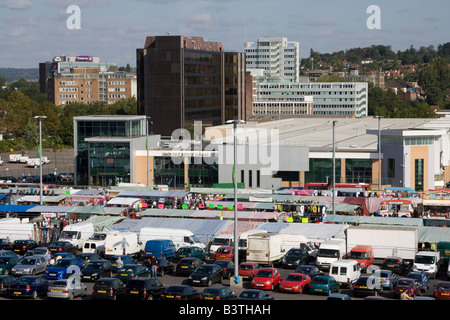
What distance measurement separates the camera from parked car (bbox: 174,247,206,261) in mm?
38469

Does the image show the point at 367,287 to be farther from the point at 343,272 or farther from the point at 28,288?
the point at 28,288

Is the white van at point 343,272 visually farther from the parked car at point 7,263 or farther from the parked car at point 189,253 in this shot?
the parked car at point 7,263

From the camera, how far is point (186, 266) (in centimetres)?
3500

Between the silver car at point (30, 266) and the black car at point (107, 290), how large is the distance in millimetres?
5899

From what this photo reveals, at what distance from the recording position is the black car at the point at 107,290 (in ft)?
→ 96.6

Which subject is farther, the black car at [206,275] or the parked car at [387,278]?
the black car at [206,275]

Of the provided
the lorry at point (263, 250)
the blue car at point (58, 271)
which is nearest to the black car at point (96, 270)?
the blue car at point (58, 271)

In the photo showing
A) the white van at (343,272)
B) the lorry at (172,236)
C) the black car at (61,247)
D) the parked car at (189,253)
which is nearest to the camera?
the white van at (343,272)

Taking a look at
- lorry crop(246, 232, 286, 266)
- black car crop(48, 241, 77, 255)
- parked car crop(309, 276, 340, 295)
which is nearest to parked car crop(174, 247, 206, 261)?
lorry crop(246, 232, 286, 266)

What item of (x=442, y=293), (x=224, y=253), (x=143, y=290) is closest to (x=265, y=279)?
(x=143, y=290)

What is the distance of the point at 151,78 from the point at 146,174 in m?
29.5

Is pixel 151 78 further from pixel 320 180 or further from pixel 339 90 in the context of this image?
pixel 339 90

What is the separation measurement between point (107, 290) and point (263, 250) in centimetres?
966

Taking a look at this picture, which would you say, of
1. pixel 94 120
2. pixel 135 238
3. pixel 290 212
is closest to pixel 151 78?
pixel 94 120
